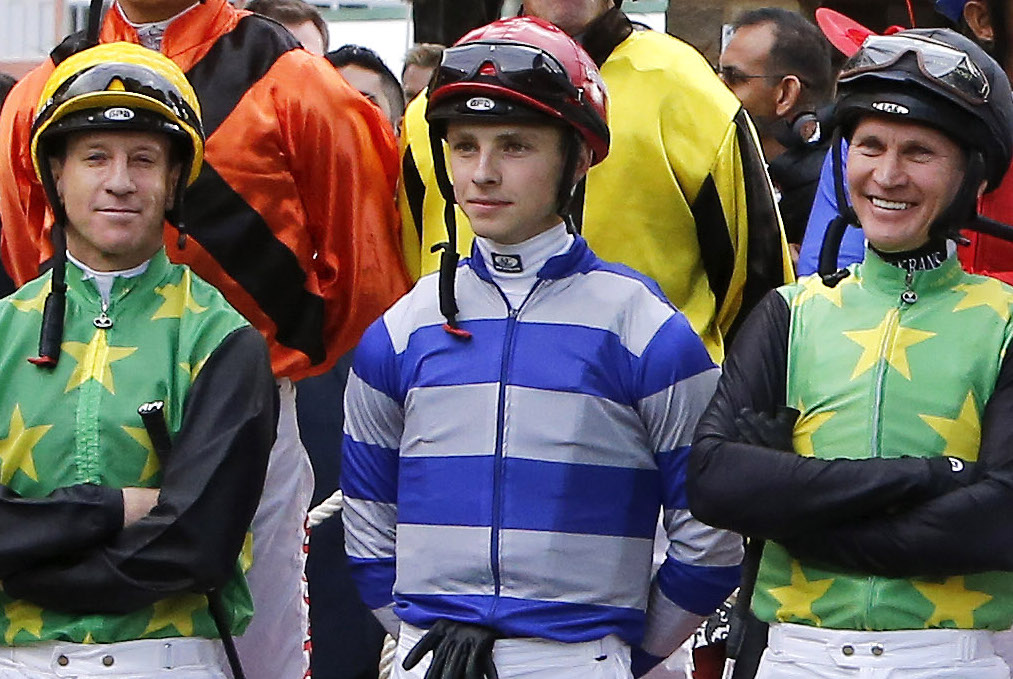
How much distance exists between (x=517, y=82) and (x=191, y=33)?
1247 millimetres

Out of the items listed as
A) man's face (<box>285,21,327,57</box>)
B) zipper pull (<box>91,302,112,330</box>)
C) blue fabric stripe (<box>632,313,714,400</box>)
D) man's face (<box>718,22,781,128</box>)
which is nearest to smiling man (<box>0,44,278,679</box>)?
zipper pull (<box>91,302,112,330</box>)

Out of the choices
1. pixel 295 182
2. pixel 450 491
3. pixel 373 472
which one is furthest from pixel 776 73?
pixel 450 491

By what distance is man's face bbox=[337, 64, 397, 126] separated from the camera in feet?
26.2

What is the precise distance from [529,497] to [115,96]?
1344mm

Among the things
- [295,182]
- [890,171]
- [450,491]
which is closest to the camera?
[890,171]

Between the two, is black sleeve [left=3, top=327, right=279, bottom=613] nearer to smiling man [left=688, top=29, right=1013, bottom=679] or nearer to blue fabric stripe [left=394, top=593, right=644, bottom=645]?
blue fabric stripe [left=394, top=593, right=644, bottom=645]

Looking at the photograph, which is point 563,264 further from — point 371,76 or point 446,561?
point 371,76

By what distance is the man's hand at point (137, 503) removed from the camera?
14.1 feet

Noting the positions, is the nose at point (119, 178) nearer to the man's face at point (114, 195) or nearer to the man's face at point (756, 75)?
the man's face at point (114, 195)

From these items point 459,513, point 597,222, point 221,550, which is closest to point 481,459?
point 459,513

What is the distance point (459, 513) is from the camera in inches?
167

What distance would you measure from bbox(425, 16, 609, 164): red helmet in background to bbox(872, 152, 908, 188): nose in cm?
64

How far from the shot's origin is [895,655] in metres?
3.95

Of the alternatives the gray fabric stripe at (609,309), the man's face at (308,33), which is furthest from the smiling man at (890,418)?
the man's face at (308,33)
